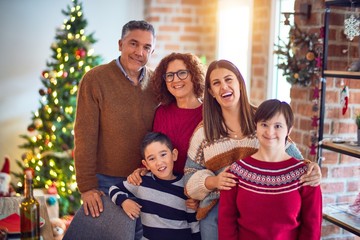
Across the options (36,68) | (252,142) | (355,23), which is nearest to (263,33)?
(355,23)

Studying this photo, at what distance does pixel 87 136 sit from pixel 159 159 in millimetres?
475

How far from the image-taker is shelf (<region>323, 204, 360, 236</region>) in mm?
2395

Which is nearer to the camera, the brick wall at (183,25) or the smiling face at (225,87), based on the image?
the smiling face at (225,87)

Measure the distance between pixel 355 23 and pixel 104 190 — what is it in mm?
1563

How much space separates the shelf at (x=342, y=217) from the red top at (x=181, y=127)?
2.94 ft

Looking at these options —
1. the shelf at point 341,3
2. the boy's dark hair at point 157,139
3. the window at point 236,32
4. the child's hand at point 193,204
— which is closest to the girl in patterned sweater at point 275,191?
the child's hand at point 193,204

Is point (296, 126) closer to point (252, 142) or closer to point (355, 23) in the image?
point (355, 23)

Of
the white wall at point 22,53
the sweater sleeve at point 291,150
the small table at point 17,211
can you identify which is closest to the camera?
the small table at point 17,211

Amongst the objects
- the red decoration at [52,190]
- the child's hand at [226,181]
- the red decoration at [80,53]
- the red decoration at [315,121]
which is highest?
the red decoration at [80,53]

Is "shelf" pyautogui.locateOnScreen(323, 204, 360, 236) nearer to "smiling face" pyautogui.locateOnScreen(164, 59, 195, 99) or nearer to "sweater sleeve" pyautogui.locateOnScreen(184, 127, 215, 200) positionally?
"sweater sleeve" pyautogui.locateOnScreen(184, 127, 215, 200)

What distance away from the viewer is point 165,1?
14.4 ft

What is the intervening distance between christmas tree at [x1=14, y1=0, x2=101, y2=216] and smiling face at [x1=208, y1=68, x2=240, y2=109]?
6.85 ft

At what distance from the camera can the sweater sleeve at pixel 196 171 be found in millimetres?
2000

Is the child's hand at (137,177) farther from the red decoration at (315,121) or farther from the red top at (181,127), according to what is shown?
the red decoration at (315,121)
